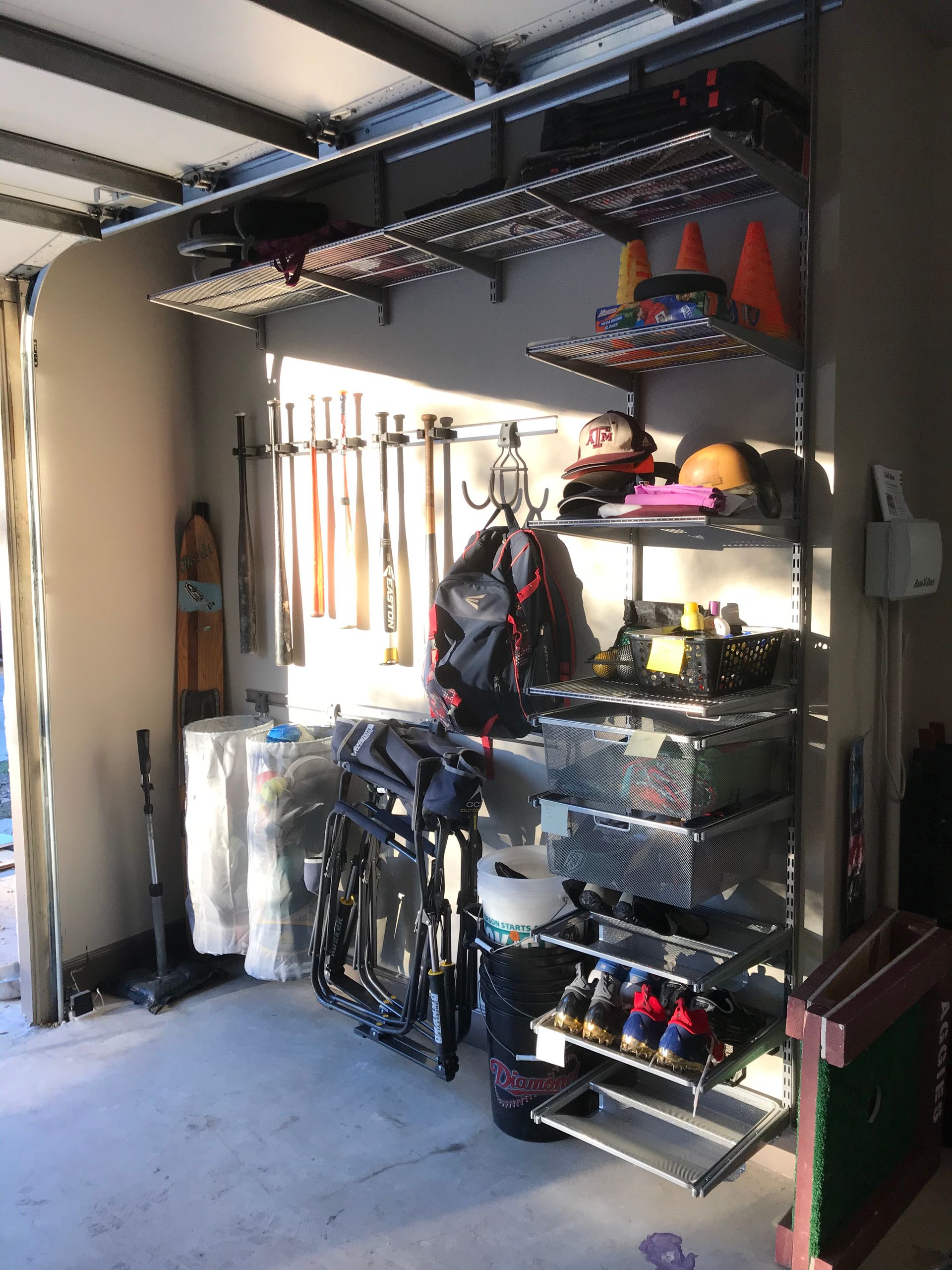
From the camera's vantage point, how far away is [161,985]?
11.2 ft

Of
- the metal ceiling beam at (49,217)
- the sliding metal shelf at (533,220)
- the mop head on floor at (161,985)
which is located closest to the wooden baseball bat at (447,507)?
the sliding metal shelf at (533,220)

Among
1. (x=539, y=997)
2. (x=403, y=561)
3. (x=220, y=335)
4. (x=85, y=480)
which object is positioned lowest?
(x=539, y=997)

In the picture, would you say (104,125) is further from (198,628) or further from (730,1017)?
(730,1017)

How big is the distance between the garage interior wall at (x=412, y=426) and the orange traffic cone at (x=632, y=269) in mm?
147

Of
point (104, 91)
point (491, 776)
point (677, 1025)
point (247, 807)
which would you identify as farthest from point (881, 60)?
point (247, 807)

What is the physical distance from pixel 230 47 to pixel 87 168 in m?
0.64

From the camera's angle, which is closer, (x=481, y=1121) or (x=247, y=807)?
(x=481, y=1121)

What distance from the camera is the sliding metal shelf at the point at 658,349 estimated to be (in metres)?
2.09

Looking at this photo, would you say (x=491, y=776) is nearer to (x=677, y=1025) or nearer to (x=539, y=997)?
(x=539, y=997)

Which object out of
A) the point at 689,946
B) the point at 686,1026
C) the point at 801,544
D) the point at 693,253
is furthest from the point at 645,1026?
the point at 693,253

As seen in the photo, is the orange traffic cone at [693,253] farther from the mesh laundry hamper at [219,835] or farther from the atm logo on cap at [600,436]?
the mesh laundry hamper at [219,835]

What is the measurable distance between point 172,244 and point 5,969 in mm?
2803

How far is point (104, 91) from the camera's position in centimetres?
197

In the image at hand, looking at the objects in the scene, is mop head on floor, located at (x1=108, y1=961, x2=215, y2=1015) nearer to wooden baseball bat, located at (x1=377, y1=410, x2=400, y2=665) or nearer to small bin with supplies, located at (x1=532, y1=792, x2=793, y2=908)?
wooden baseball bat, located at (x1=377, y1=410, x2=400, y2=665)
